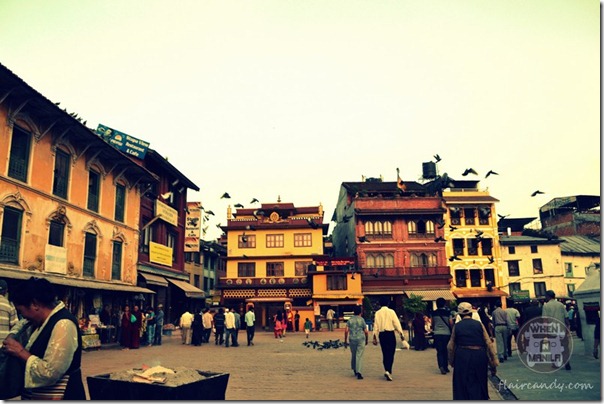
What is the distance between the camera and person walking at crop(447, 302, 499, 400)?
6.49m

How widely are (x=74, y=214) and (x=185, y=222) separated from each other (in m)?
15.5

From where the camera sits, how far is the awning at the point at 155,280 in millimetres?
25622

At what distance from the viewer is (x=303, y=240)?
43.7 meters

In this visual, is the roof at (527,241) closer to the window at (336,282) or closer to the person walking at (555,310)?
the window at (336,282)

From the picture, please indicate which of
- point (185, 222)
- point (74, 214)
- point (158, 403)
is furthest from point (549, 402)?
point (185, 222)

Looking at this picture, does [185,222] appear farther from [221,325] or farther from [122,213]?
[221,325]

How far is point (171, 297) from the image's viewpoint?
31.9m

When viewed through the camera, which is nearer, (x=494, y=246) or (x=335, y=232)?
(x=494, y=246)

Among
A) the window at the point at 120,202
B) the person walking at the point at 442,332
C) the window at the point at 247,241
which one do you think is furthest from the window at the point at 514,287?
the person walking at the point at 442,332

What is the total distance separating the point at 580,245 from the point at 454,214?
1311cm

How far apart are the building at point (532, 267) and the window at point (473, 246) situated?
9.69ft

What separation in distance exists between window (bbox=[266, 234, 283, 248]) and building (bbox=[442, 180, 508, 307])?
14.9 meters

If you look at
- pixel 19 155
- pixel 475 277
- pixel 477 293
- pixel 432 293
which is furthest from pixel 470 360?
pixel 475 277

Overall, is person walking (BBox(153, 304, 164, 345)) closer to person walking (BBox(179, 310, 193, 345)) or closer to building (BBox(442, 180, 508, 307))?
person walking (BBox(179, 310, 193, 345))
